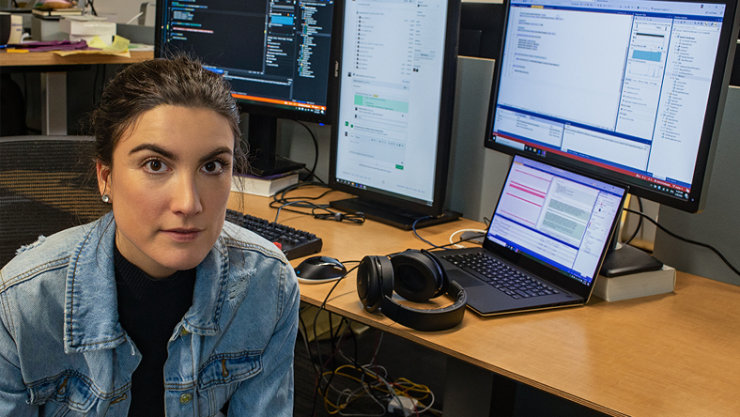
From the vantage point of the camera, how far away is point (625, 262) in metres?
1.57

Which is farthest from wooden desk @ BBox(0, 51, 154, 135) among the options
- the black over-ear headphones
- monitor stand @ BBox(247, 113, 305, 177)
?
the black over-ear headphones

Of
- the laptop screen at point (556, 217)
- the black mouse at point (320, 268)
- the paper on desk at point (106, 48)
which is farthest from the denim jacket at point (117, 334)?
the paper on desk at point (106, 48)

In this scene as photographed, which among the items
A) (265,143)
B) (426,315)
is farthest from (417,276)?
(265,143)

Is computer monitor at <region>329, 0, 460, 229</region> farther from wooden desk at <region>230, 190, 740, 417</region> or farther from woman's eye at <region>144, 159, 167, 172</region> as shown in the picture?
woman's eye at <region>144, 159, 167, 172</region>

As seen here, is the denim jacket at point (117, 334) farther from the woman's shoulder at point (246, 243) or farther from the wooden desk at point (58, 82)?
the wooden desk at point (58, 82)

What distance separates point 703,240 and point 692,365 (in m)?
0.50

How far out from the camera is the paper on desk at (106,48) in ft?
9.12

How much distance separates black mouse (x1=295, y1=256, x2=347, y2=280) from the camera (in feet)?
5.10

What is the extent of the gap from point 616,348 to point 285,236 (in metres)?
0.75

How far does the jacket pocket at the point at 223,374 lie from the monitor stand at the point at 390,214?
754 millimetres

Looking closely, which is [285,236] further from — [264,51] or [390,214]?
[264,51]

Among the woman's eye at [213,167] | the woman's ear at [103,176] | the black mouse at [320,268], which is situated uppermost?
the woman's eye at [213,167]

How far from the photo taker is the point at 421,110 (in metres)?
1.91

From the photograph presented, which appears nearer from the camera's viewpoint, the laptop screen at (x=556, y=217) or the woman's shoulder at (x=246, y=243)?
the woman's shoulder at (x=246, y=243)
